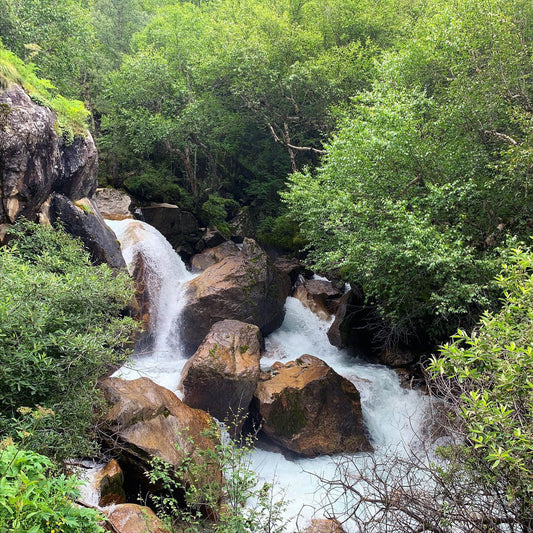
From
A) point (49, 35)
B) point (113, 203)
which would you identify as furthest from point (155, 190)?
point (49, 35)

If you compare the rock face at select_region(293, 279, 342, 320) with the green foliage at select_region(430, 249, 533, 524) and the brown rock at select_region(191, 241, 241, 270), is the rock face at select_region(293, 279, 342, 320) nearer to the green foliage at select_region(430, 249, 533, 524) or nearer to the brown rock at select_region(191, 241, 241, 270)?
the brown rock at select_region(191, 241, 241, 270)

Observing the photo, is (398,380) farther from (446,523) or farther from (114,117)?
(114,117)

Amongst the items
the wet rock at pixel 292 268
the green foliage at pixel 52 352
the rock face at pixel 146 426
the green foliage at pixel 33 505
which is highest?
the green foliage at pixel 33 505

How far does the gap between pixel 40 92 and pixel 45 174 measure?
242cm

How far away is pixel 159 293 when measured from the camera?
13.6 m

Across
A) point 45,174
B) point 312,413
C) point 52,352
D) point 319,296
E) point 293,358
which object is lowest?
point 293,358

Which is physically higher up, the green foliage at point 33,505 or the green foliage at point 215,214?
the green foliage at point 33,505

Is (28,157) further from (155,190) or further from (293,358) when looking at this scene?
(155,190)

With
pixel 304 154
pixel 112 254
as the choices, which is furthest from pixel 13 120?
pixel 304 154

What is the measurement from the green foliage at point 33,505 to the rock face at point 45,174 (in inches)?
278

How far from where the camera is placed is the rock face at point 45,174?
831 cm

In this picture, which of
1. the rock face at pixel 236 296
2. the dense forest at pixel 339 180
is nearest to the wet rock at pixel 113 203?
the dense forest at pixel 339 180

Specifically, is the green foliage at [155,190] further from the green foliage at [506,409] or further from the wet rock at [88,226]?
the green foliage at [506,409]

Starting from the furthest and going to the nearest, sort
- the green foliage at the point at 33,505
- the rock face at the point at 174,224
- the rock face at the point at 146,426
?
the rock face at the point at 174,224 → the rock face at the point at 146,426 → the green foliage at the point at 33,505
